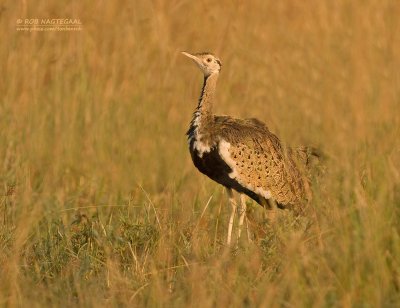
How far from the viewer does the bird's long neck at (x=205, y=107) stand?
5.73m

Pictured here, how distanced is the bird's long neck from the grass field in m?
0.39

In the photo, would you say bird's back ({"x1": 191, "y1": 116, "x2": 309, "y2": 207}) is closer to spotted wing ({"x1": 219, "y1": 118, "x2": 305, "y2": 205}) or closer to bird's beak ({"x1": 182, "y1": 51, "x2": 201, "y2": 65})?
spotted wing ({"x1": 219, "y1": 118, "x2": 305, "y2": 205})

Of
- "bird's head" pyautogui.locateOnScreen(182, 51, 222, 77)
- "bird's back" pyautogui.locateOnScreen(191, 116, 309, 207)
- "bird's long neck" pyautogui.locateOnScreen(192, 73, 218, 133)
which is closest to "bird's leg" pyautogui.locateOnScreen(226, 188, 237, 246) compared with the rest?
"bird's back" pyautogui.locateOnScreen(191, 116, 309, 207)

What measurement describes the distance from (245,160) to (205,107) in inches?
Result: 17.8

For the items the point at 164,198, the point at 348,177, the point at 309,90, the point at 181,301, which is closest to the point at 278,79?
the point at 309,90

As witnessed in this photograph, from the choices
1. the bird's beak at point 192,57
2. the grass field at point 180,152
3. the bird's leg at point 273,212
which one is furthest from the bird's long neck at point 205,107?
the bird's leg at point 273,212

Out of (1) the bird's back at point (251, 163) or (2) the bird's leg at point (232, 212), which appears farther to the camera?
(1) the bird's back at point (251, 163)

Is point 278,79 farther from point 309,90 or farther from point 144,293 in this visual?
point 144,293

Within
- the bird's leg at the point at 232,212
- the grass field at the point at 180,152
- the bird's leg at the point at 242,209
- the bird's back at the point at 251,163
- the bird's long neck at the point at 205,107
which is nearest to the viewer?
the grass field at the point at 180,152

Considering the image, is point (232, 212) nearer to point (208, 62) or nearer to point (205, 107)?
point (205, 107)

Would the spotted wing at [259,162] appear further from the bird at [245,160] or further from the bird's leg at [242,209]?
the bird's leg at [242,209]

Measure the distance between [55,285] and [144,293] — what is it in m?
0.47

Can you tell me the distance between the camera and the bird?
557 centimetres

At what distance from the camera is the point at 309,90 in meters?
6.68
